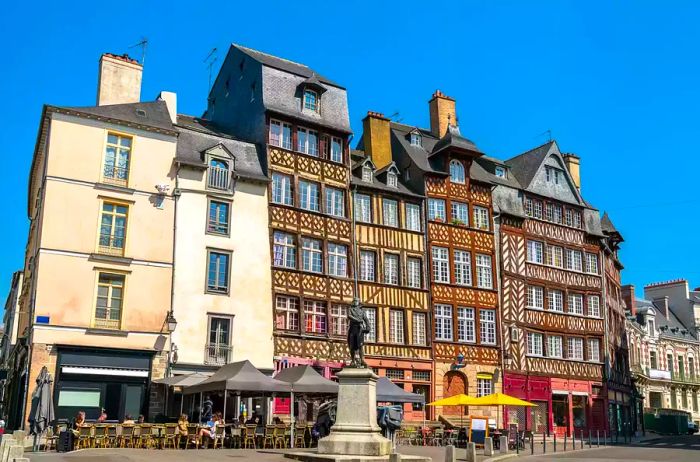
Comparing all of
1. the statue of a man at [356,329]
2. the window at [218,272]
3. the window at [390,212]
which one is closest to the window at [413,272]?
the window at [390,212]

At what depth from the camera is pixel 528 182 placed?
3391cm

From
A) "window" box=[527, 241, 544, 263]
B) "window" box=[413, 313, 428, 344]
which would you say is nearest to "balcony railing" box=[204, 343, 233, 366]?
"window" box=[413, 313, 428, 344]

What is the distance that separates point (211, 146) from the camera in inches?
998

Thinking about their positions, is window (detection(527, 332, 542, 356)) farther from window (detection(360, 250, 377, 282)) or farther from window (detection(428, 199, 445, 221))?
window (detection(360, 250, 377, 282))

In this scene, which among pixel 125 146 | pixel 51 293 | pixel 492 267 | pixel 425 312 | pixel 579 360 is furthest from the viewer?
pixel 579 360

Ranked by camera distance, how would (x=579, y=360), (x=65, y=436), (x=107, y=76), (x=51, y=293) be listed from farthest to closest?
(x=579, y=360) → (x=107, y=76) → (x=51, y=293) → (x=65, y=436)

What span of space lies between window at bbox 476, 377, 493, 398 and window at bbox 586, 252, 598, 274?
27.9 feet

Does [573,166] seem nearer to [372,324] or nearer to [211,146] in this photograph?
[372,324]

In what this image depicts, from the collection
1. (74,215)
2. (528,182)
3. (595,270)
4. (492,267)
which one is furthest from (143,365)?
(595,270)

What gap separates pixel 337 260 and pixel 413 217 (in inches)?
157

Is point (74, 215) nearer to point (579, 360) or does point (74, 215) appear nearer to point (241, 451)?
point (241, 451)

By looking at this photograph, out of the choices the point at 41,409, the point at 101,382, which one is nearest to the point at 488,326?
the point at 101,382

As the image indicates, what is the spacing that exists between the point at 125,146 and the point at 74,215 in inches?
108

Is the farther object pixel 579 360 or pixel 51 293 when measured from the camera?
pixel 579 360
